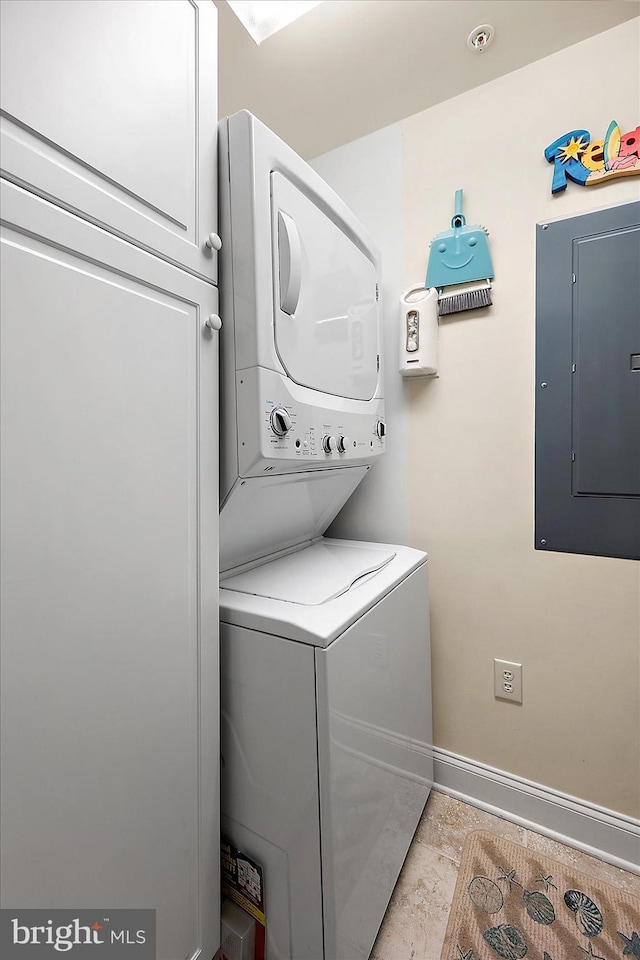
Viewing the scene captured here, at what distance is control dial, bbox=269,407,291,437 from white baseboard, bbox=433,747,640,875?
1.53 metres

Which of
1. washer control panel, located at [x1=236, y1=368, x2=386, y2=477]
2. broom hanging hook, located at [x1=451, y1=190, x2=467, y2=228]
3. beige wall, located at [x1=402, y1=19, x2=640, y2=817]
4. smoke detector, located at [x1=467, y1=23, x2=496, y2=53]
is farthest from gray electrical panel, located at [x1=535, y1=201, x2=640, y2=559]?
washer control panel, located at [x1=236, y1=368, x2=386, y2=477]

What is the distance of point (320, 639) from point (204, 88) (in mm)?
1320

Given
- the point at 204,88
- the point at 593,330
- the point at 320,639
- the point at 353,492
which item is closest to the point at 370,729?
the point at 320,639

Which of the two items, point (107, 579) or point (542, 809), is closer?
point (107, 579)

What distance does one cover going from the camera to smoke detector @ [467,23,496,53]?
1.46 metres

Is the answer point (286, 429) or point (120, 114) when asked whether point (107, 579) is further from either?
point (120, 114)

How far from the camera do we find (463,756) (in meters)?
1.80

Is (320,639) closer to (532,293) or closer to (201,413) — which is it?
(201,413)

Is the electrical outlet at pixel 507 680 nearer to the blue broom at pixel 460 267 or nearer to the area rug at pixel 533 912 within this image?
the area rug at pixel 533 912

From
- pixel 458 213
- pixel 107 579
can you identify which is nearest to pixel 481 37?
pixel 458 213

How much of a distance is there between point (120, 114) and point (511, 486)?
5.08 ft

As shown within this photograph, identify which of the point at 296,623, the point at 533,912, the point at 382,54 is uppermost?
the point at 382,54

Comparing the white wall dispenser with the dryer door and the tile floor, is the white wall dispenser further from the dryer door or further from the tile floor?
the tile floor

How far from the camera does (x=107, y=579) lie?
0.87 meters
